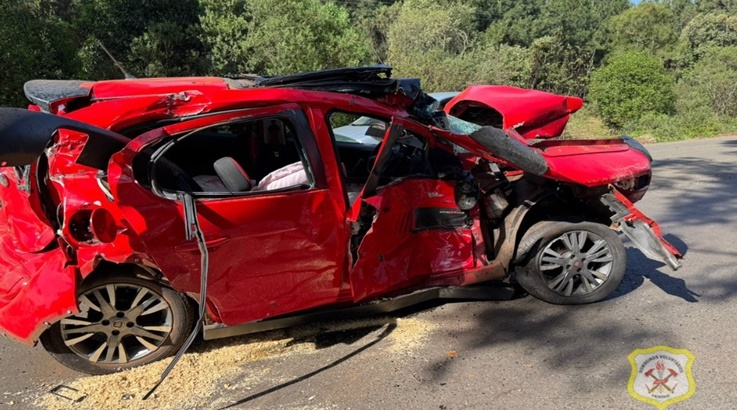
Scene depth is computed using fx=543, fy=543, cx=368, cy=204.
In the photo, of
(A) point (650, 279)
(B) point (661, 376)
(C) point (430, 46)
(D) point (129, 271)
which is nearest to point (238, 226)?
(D) point (129, 271)

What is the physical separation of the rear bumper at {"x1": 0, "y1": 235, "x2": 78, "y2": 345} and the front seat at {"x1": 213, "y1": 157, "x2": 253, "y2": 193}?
3.16ft

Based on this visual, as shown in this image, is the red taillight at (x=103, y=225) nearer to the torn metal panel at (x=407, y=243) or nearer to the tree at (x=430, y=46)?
the torn metal panel at (x=407, y=243)

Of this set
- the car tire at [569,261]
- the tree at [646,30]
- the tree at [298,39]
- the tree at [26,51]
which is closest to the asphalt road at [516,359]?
the car tire at [569,261]

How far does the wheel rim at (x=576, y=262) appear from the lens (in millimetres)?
4086

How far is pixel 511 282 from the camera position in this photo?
169 inches

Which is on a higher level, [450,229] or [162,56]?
[162,56]

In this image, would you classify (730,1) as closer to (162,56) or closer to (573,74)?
(573,74)

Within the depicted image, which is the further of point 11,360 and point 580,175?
point 580,175

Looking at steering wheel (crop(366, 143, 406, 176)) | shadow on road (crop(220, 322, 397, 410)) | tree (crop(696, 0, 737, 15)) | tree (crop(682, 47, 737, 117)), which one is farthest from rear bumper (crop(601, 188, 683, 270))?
tree (crop(696, 0, 737, 15))

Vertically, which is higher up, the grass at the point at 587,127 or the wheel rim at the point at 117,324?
the wheel rim at the point at 117,324

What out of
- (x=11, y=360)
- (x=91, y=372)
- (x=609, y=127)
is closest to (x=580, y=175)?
(x=91, y=372)

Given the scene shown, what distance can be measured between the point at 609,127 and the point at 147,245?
23.5m

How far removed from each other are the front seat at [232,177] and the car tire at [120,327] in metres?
0.74

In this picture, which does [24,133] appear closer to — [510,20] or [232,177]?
[232,177]
